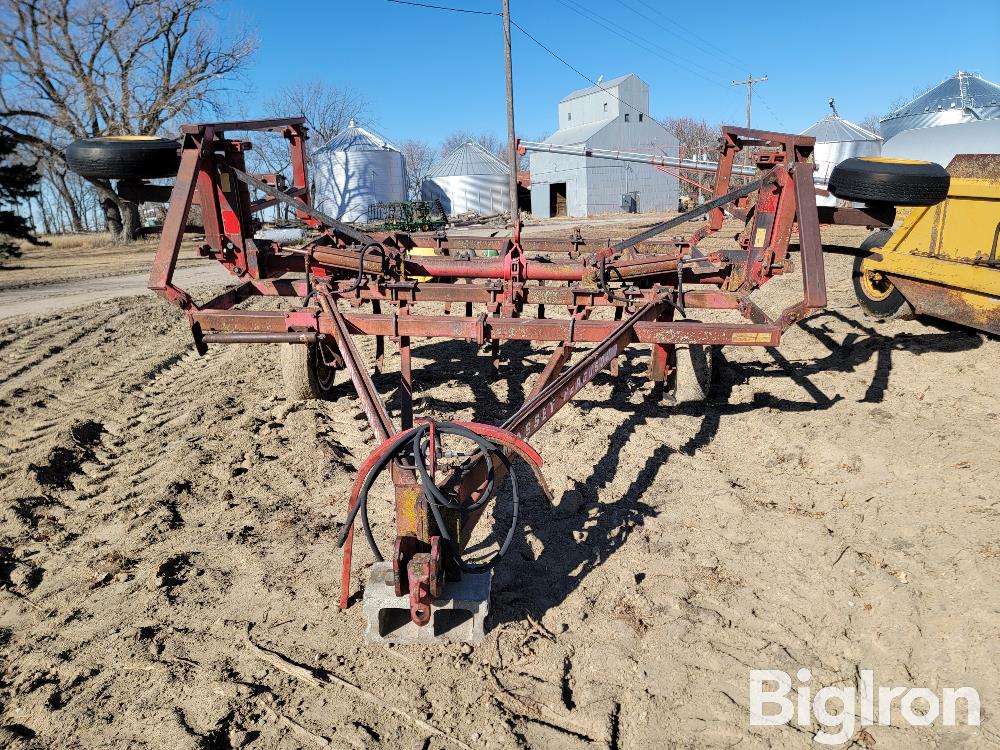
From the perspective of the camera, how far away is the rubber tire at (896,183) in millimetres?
4531

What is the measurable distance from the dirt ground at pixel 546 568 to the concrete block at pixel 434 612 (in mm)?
79

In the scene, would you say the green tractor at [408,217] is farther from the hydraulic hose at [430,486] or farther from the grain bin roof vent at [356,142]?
the hydraulic hose at [430,486]

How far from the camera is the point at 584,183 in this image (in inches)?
1512

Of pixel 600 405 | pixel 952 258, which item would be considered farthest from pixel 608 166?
pixel 600 405

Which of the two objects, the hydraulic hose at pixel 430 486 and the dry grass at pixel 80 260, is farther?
the dry grass at pixel 80 260

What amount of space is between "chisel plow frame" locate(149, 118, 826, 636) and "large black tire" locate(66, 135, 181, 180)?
1.06 ft

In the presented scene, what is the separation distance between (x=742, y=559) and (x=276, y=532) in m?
2.57

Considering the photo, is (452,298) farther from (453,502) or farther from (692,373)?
(453,502)

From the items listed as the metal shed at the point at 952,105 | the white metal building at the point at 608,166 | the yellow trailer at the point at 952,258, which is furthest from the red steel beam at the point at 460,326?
the white metal building at the point at 608,166

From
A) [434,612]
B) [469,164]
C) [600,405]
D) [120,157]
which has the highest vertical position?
[469,164]

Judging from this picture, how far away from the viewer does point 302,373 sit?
5.52m

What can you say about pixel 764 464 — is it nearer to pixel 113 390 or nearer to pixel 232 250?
pixel 232 250

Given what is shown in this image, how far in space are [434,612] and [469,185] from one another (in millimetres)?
42644

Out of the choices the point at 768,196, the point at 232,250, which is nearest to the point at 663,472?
the point at 768,196
